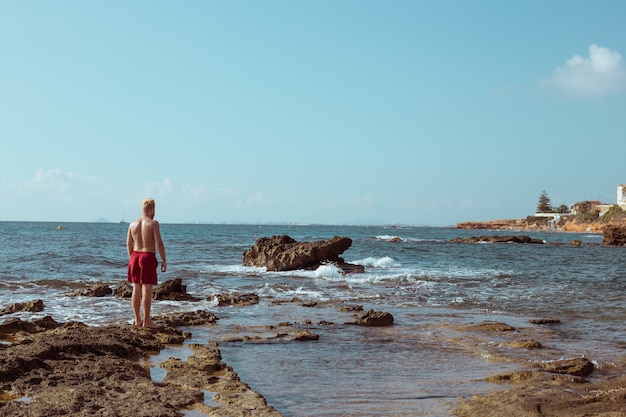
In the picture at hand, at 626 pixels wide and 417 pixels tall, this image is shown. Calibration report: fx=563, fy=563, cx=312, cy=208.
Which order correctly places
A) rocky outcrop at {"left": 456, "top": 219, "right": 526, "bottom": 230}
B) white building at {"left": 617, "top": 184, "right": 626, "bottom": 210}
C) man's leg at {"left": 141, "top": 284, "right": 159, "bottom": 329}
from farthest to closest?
rocky outcrop at {"left": 456, "top": 219, "right": 526, "bottom": 230}, white building at {"left": 617, "top": 184, "right": 626, "bottom": 210}, man's leg at {"left": 141, "top": 284, "right": 159, "bottom": 329}

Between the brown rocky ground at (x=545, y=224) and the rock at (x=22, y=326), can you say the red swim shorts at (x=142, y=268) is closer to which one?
the rock at (x=22, y=326)

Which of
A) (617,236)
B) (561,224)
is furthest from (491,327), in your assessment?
(561,224)

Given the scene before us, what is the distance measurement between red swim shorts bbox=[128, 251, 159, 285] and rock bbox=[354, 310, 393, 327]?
12.2 feet

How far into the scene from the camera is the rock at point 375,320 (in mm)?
10030

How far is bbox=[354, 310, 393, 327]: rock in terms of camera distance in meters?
10.0

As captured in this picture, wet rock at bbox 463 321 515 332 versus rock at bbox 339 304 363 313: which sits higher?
wet rock at bbox 463 321 515 332

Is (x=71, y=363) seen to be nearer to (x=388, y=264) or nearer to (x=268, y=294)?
(x=268, y=294)

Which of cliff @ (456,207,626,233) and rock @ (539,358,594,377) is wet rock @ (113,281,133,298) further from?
cliff @ (456,207,626,233)

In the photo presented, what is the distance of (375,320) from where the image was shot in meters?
10.1

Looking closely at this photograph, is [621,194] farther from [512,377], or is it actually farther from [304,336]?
[512,377]

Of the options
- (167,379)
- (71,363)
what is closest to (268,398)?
(167,379)

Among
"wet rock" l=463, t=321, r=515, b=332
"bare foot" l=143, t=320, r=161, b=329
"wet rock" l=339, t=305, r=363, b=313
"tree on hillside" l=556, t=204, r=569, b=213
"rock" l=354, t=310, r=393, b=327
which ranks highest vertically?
"tree on hillside" l=556, t=204, r=569, b=213

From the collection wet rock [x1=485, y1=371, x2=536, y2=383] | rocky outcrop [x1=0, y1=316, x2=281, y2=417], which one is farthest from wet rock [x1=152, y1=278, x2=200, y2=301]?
wet rock [x1=485, y1=371, x2=536, y2=383]

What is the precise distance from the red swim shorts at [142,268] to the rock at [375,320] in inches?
146
